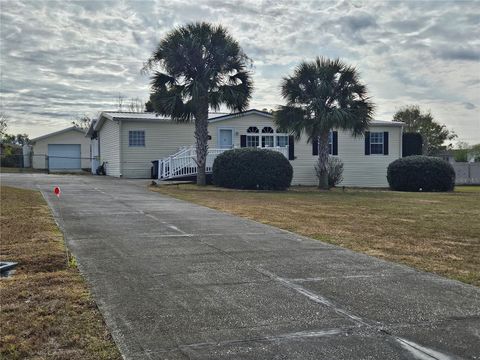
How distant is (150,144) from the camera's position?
29.4 metres

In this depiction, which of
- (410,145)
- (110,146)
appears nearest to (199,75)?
(110,146)

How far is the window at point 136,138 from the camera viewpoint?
2901 centimetres

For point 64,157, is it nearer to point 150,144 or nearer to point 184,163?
point 150,144

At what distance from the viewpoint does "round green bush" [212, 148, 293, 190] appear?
22859 mm

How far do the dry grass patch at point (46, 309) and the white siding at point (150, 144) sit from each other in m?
20.5

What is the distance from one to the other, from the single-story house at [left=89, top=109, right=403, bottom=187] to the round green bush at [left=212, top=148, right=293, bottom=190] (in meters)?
4.79

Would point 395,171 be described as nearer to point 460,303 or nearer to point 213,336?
point 460,303

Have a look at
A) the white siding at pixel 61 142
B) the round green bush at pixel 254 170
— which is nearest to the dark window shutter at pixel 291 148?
the round green bush at pixel 254 170

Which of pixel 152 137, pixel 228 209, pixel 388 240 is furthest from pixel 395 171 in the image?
pixel 388 240

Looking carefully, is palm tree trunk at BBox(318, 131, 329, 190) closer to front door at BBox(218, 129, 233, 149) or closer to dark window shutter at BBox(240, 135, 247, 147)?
dark window shutter at BBox(240, 135, 247, 147)

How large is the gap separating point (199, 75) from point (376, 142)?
13.6 metres

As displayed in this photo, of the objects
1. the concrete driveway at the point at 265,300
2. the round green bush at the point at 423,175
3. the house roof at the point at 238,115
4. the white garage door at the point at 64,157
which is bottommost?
the concrete driveway at the point at 265,300

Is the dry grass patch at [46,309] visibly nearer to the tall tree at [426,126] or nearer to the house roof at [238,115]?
the house roof at [238,115]

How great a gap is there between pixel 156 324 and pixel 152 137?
25442mm
